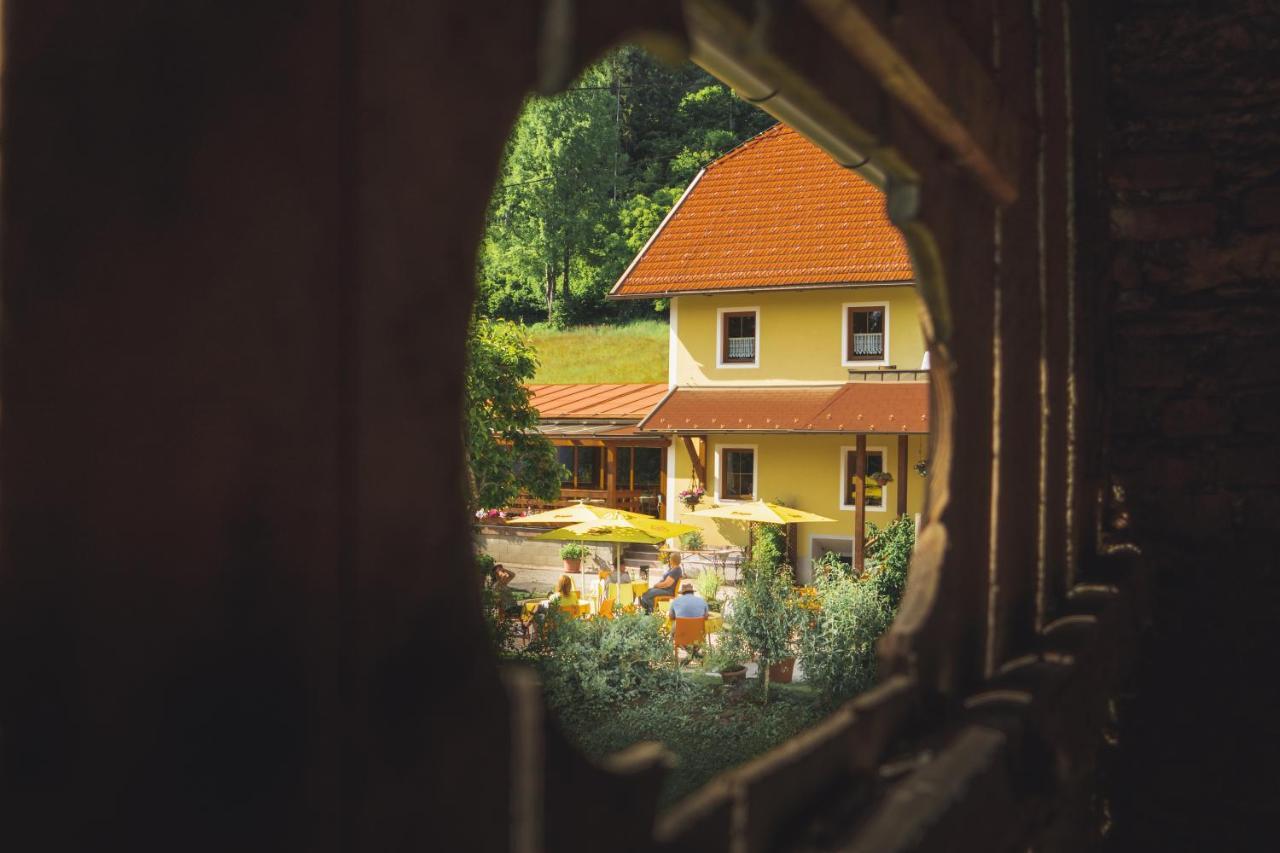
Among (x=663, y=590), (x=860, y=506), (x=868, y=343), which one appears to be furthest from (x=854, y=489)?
(x=663, y=590)

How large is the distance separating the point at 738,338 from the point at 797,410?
1.86 metres

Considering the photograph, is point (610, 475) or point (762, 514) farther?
point (610, 475)

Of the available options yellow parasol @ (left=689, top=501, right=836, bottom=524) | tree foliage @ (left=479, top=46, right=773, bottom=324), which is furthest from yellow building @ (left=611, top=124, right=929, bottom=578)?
tree foliage @ (left=479, top=46, right=773, bottom=324)

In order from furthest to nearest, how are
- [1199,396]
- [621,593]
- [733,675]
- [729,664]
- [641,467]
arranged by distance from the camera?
1. [641,467]
2. [621,593]
3. [729,664]
4. [733,675]
5. [1199,396]

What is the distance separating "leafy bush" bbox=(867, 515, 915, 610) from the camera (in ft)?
43.6

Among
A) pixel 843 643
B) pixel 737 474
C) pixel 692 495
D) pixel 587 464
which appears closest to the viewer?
pixel 843 643

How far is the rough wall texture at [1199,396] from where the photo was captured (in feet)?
13.7

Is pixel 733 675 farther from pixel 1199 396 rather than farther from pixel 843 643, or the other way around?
pixel 1199 396

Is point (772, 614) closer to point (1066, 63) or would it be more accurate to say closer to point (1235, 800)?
point (1235, 800)

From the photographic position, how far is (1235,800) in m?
4.32

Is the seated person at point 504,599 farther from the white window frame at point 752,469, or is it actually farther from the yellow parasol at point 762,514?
the white window frame at point 752,469

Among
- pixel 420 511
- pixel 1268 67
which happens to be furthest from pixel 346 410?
pixel 1268 67

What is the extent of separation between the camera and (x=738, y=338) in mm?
22078

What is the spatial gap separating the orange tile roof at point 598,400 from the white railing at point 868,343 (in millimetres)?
5378
